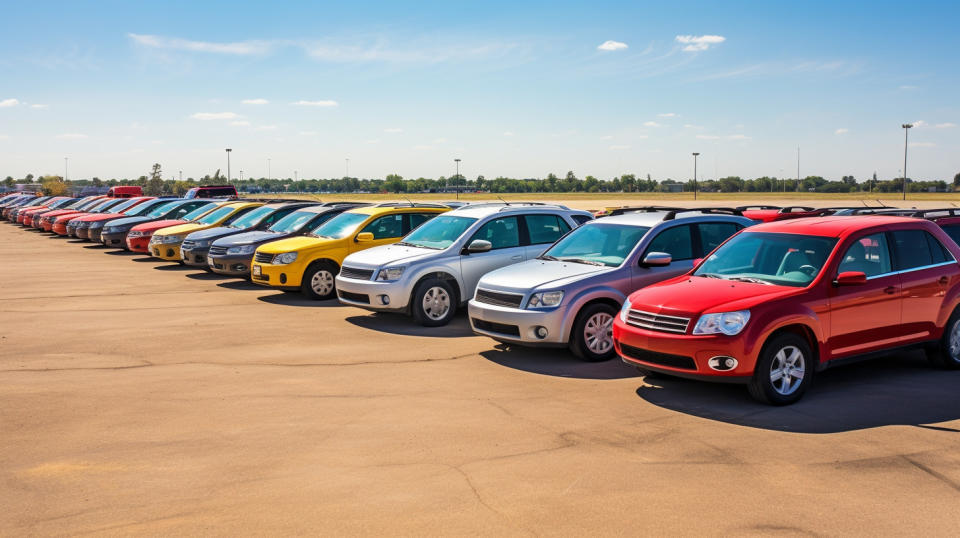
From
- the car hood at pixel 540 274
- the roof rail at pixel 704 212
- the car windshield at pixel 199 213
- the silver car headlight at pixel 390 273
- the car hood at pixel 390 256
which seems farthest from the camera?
the car windshield at pixel 199 213

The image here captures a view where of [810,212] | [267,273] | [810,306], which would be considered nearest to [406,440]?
[810,306]

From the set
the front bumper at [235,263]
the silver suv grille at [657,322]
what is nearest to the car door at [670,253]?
the silver suv grille at [657,322]

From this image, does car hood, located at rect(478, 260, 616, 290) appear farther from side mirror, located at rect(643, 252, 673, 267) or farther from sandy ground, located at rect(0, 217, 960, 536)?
sandy ground, located at rect(0, 217, 960, 536)

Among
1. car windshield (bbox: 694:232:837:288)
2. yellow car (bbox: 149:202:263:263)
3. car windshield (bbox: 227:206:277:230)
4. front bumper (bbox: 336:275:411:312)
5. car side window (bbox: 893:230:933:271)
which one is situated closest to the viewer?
car windshield (bbox: 694:232:837:288)

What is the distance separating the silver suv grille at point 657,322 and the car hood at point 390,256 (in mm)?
4527

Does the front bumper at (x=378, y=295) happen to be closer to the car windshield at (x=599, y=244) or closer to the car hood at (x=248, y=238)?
the car windshield at (x=599, y=244)

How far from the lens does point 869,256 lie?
8.11 metres

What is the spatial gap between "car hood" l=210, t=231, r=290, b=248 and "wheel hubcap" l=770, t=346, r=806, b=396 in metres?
11.1

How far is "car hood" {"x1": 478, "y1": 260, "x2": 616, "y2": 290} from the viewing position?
367 inches

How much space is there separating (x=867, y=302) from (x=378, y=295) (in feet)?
20.9

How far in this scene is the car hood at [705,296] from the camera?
7.29 metres

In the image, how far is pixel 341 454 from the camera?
5895 millimetres

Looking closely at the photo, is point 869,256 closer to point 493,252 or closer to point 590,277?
point 590,277

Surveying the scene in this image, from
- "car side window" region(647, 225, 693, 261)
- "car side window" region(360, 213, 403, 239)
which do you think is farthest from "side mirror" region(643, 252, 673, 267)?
"car side window" region(360, 213, 403, 239)
